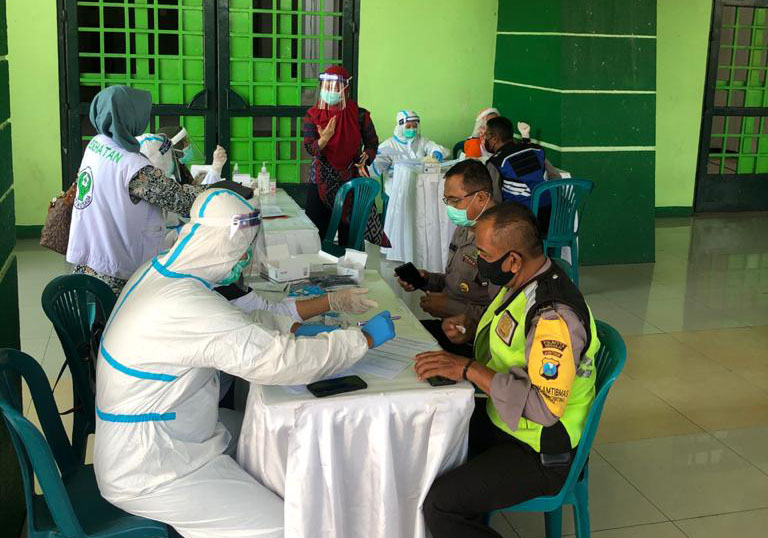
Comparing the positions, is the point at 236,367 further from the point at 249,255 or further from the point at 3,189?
the point at 3,189

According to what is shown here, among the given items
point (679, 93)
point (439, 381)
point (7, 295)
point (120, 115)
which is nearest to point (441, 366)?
point (439, 381)

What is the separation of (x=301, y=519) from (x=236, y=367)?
478 millimetres

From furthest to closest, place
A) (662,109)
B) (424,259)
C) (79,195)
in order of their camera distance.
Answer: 1. (662,109)
2. (424,259)
3. (79,195)

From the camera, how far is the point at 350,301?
3.15 metres

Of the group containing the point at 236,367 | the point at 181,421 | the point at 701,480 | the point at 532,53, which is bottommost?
the point at 701,480

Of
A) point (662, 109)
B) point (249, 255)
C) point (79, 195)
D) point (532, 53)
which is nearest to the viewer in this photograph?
point (249, 255)

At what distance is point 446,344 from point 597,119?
14.3 feet

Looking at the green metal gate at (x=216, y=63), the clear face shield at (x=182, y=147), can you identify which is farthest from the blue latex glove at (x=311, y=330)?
the green metal gate at (x=216, y=63)

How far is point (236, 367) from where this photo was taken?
235cm

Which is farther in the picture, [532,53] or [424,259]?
[532,53]

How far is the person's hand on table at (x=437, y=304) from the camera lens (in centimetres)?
366

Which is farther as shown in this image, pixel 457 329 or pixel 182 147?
pixel 182 147

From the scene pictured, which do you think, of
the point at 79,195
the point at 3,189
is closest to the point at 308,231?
the point at 79,195

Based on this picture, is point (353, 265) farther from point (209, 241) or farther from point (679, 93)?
point (679, 93)
